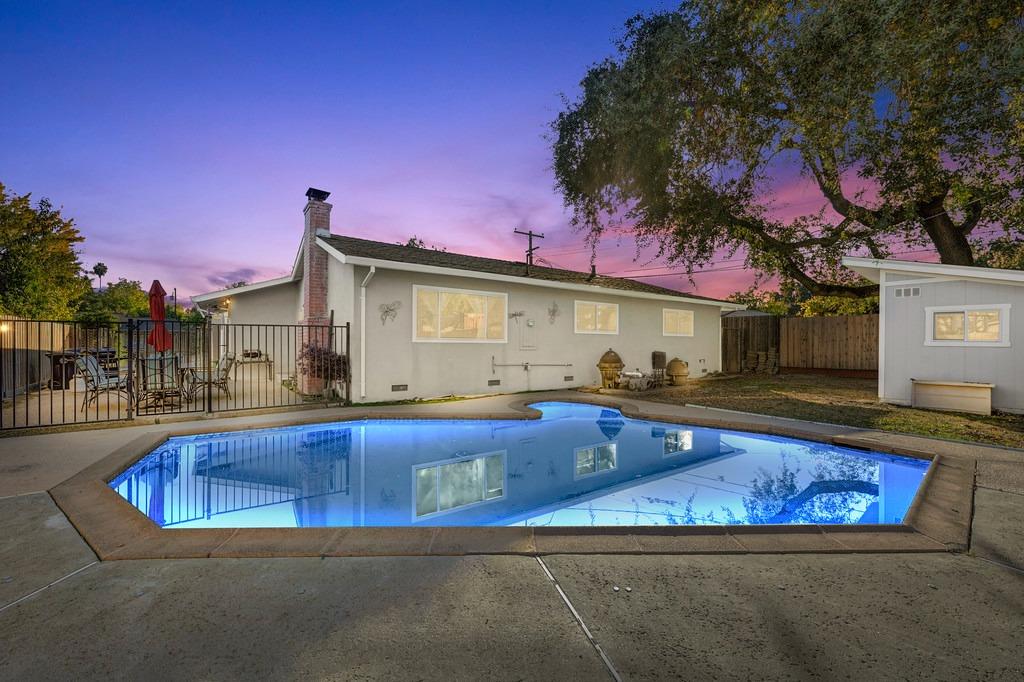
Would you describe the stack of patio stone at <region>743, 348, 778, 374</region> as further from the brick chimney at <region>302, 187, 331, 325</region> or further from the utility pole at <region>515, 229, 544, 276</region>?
the brick chimney at <region>302, 187, 331, 325</region>

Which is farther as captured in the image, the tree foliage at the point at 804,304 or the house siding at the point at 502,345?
the tree foliage at the point at 804,304

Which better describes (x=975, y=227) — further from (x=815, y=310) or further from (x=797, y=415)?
(x=815, y=310)

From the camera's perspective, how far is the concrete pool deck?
1.75m

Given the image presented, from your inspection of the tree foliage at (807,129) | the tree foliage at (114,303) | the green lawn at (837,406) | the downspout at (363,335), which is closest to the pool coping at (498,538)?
the green lawn at (837,406)

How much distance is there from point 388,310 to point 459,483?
526 cm

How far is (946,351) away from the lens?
29.8ft

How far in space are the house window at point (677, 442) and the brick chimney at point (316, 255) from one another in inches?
316

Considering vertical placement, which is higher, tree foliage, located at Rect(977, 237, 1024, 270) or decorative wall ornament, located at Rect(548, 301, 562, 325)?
tree foliage, located at Rect(977, 237, 1024, 270)

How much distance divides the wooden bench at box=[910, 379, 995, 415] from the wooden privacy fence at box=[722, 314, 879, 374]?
7045mm

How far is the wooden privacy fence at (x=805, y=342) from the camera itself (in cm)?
1548

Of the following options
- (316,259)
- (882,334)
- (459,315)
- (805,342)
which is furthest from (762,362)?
(316,259)

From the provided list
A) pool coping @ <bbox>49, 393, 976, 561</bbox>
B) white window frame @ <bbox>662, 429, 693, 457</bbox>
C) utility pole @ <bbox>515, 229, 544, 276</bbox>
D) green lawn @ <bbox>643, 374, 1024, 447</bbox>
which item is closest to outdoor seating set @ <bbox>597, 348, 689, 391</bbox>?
green lawn @ <bbox>643, 374, 1024, 447</bbox>

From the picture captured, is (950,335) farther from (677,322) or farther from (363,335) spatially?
(363,335)

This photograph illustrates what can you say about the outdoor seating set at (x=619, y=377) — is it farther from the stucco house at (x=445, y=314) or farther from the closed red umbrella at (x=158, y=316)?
the closed red umbrella at (x=158, y=316)
